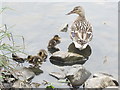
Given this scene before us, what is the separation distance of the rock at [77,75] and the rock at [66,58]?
29 centimetres

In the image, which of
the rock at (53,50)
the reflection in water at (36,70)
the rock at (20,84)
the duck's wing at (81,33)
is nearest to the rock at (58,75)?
the reflection in water at (36,70)

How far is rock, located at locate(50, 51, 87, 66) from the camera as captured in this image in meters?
3.12

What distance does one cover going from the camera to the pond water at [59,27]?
3.10 meters

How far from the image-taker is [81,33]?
3361 millimetres

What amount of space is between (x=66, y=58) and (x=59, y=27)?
2.64 feet

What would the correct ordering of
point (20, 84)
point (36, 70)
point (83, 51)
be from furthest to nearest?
point (83, 51) < point (36, 70) < point (20, 84)

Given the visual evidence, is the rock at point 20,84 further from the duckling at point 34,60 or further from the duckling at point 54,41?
the duckling at point 54,41

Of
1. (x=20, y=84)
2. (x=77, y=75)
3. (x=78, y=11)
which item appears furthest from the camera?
(x=78, y=11)

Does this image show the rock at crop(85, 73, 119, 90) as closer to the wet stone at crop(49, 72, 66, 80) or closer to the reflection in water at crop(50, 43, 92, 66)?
the wet stone at crop(49, 72, 66, 80)

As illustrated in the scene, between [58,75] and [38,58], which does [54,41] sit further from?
[58,75]

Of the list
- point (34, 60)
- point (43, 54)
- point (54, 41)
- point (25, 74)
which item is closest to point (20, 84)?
point (25, 74)

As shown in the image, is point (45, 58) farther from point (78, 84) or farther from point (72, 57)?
point (78, 84)

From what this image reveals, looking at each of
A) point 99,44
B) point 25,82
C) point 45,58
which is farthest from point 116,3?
point 25,82

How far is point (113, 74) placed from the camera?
2906 mm
